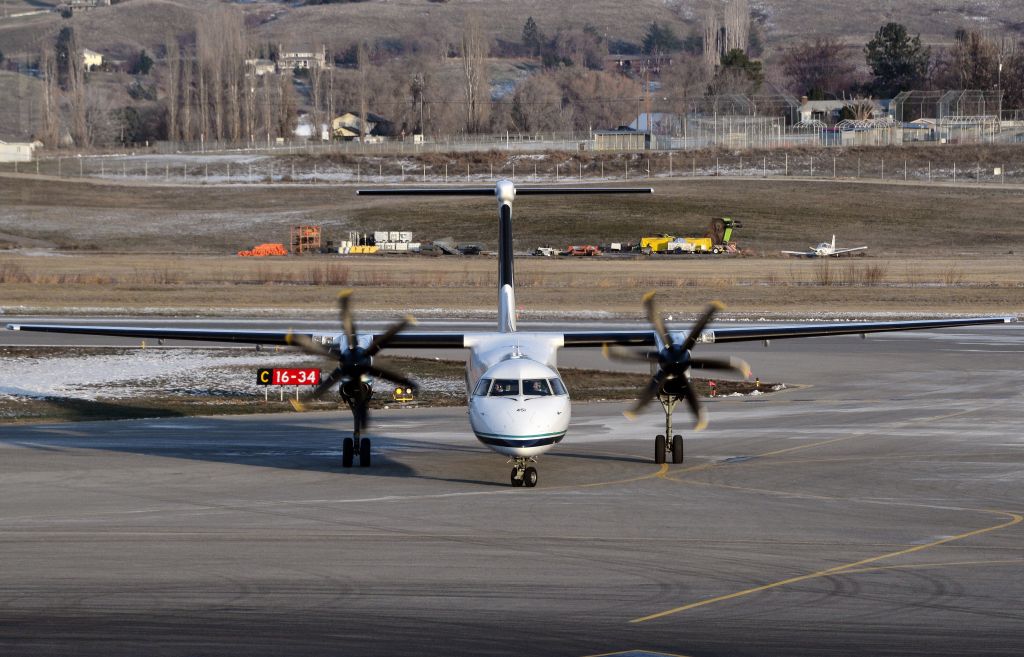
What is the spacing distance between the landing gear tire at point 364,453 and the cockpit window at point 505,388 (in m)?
4.55

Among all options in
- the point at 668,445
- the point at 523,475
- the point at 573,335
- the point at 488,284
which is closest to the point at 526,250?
the point at 488,284

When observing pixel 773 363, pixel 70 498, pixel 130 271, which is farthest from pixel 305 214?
pixel 70 498

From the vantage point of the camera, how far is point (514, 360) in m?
A: 26.0

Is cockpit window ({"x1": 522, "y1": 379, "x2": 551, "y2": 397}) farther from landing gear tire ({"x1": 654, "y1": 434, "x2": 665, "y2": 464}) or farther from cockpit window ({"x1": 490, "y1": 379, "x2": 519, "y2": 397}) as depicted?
landing gear tire ({"x1": 654, "y1": 434, "x2": 665, "y2": 464})

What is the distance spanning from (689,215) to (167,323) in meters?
67.4

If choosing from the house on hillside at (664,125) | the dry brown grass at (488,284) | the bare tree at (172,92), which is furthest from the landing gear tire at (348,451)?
the bare tree at (172,92)

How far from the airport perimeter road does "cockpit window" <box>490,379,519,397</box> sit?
204 cm

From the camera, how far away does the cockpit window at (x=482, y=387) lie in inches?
1001

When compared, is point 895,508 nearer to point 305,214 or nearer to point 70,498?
point 70,498

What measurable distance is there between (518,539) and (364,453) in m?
8.31

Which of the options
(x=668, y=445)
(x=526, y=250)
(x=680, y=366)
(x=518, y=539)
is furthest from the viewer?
(x=526, y=250)

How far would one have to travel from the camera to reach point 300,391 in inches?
1630

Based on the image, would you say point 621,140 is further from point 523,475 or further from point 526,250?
point 523,475

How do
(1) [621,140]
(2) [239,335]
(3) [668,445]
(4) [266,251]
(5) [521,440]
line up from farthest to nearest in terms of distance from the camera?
(1) [621,140], (4) [266,251], (2) [239,335], (3) [668,445], (5) [521,440]
